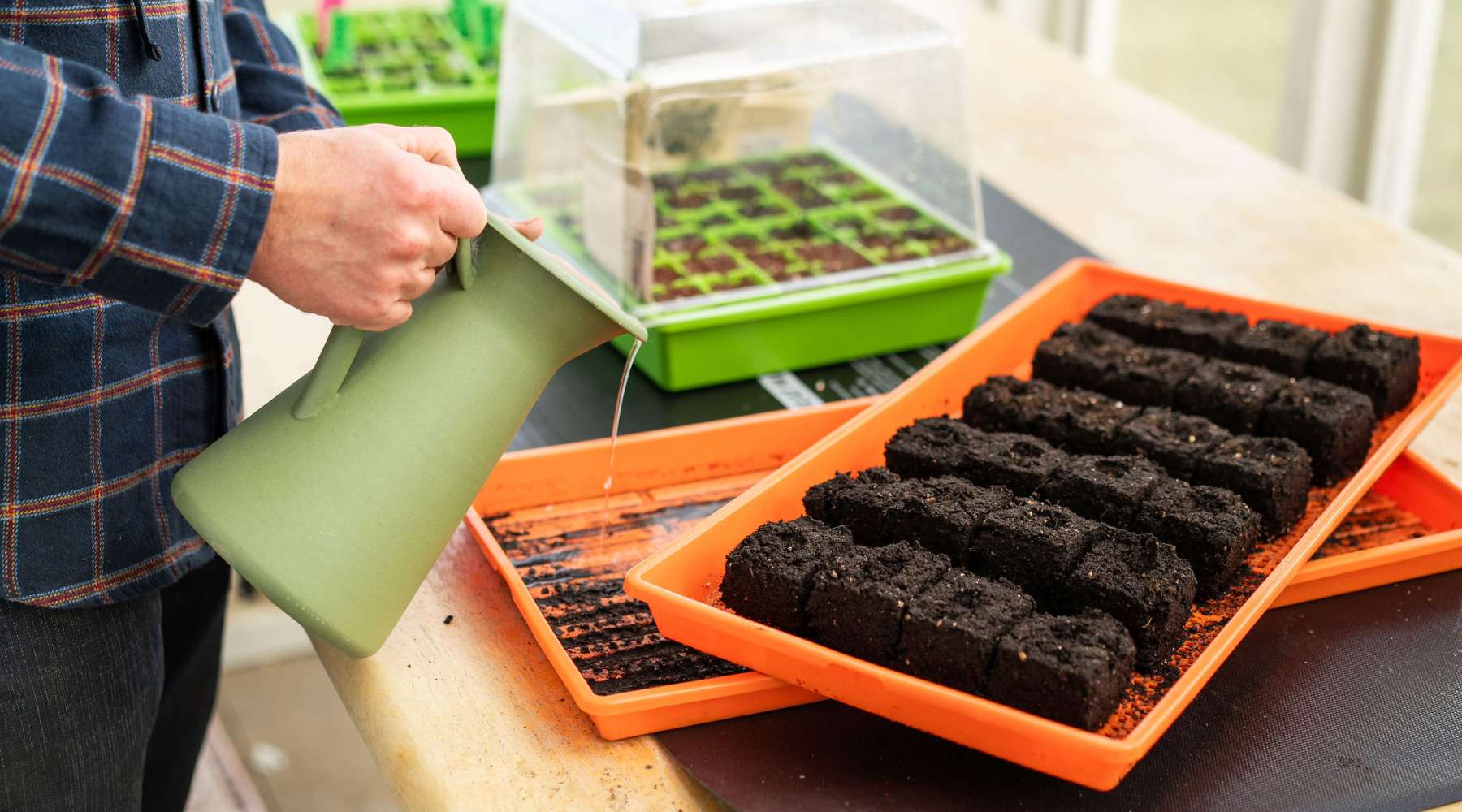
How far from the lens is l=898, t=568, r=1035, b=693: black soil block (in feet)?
2.90

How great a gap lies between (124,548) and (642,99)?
79 cm

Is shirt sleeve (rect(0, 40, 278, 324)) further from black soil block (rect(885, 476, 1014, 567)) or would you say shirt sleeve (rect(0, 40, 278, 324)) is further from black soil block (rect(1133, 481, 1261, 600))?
black soil block (rect(1133, 481, 1261, 600))

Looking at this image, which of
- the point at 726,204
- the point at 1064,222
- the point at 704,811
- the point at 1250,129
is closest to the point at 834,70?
the point at 726,204

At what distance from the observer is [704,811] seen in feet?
3.03

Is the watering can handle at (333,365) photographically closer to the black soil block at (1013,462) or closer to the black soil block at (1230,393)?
the black soil block at (1013,462)

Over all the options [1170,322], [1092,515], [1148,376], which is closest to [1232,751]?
[1092,515]

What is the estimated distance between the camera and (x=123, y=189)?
0.81 meters

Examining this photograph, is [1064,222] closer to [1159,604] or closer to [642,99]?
[642,99]

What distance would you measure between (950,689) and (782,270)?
84cm

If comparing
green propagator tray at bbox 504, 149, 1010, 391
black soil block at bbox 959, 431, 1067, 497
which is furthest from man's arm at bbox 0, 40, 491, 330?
green propagator tray at bbox 504, 149, 1010, 391

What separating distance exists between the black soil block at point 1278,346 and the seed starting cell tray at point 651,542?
148 millimetres

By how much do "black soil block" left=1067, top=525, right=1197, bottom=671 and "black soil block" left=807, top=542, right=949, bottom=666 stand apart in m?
0.11

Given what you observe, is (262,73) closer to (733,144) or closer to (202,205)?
(202,205)

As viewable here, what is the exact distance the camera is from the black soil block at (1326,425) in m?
1.21
